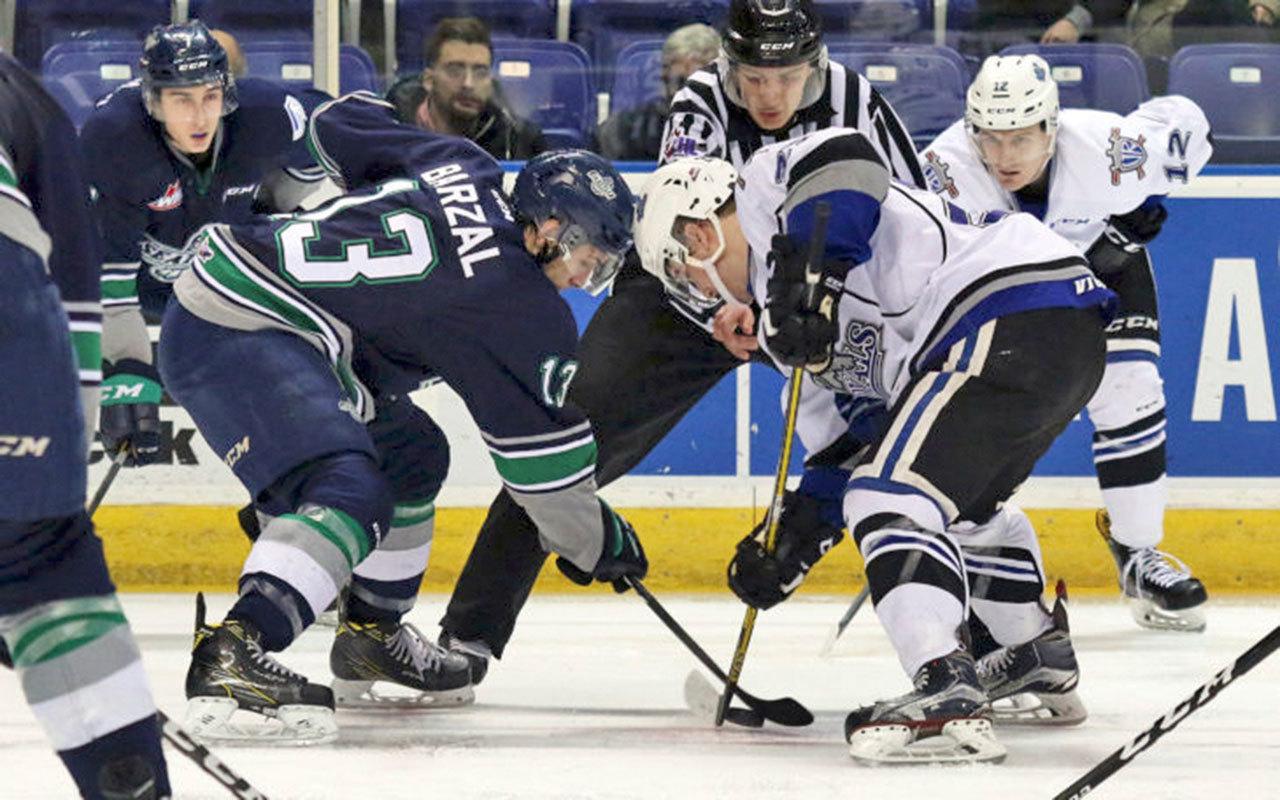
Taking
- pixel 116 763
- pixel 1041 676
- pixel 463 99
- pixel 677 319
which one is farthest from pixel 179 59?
pixel 116 763

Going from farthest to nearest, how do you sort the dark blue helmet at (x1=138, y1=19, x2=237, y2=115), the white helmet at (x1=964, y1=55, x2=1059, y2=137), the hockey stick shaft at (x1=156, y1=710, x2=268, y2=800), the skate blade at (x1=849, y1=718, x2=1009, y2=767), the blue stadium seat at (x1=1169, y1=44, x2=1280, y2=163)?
the blue stadium seat at (x1=1169, y1=44, x2=1280, y2=163), the dark blue helmet at (x1=138, y1=19, x2=237, y2=115), the white helmet at (x1=964, y1=55, x2=1059, y2=137), the skate blade at (x1=849, y1=718, x2=1009, y2=767), the hockey stick shaft at (x1=156, y1=710, x2=268, y2=800)

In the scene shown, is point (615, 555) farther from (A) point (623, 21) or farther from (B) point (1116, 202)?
(A) point (623, 21)

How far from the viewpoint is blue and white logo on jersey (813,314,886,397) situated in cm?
319

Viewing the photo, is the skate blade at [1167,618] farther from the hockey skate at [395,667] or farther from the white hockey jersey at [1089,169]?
the hockey skate at [395,667]

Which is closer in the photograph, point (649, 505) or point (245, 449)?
point (245, 449)

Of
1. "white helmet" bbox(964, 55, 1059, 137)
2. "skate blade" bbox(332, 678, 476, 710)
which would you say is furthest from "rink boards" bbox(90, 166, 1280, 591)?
"skate blade" bbox(332, 678, 476, 710)

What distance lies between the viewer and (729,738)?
3344mm

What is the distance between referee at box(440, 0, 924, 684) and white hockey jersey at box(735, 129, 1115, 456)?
0.40 metres

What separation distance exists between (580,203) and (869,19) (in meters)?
2.15

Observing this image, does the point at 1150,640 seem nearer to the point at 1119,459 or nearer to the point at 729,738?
the point at 1119,459

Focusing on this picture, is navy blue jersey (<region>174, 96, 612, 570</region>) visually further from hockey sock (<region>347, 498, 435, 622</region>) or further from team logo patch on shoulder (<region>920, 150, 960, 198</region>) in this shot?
team logo patch on shoulder (<region>920, 150, 960, 198</region>)

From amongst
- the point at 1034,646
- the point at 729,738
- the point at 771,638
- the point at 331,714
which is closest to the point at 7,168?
the point at 331,714

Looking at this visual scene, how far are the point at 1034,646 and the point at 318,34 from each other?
233 centimetres

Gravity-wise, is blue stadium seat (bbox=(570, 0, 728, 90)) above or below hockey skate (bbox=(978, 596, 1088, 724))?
above
